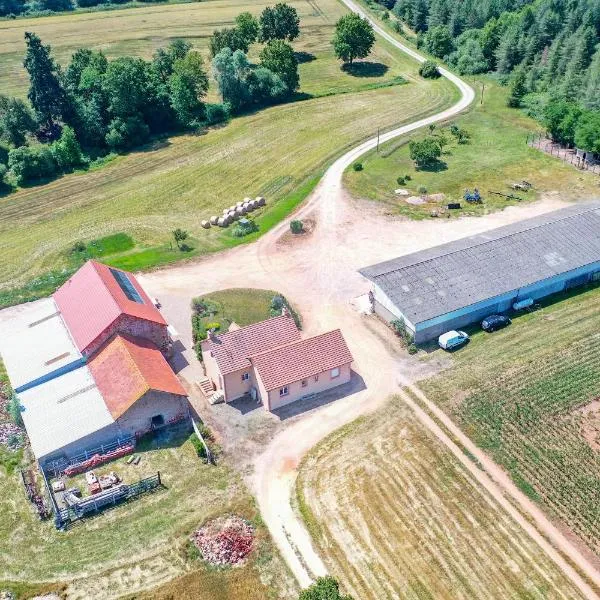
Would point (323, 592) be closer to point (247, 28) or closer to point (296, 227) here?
point (296, 227)

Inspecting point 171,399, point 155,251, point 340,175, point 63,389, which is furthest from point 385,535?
point 340,175

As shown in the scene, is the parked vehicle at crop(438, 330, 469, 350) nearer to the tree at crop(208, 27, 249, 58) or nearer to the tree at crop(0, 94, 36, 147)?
the tree at crop(0, 94, 36, 147)

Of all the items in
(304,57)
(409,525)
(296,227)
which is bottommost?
(304,57)

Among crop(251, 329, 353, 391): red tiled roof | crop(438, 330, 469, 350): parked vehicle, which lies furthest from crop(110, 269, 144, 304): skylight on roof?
crop(438, 330, 469, 350): parked vehicle

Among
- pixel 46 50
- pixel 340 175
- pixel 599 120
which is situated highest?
pixel 46 50

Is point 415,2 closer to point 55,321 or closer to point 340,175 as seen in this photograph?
point 340,175

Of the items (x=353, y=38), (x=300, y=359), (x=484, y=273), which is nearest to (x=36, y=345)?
(x=300, y=359)

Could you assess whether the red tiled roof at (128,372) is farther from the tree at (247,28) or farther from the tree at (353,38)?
the tree at (247,28)
